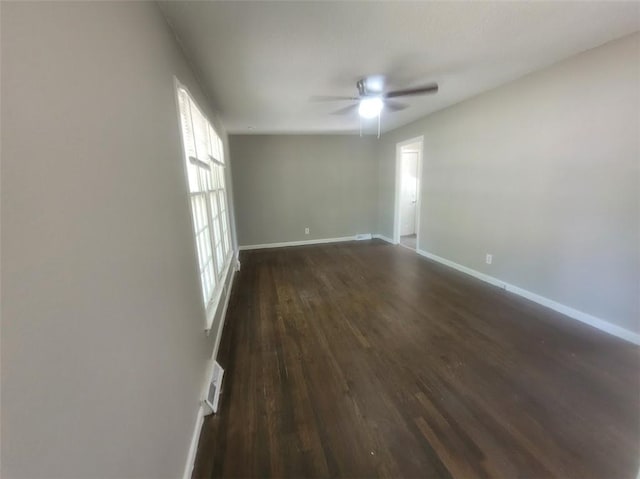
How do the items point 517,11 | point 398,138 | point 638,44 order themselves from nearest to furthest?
1. point 517,11
2. point 638,44
3. point 398,138

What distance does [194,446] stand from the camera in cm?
134

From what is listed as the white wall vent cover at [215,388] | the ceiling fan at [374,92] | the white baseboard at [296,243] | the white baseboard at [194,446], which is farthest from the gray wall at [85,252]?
the white baseboard at [296,243]

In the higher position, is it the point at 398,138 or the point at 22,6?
the point at 398,138

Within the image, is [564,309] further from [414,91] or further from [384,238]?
[384,238]

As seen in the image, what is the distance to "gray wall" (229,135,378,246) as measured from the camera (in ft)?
16.6

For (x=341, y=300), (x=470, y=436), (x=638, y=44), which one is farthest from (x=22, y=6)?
(x=638, y=44)

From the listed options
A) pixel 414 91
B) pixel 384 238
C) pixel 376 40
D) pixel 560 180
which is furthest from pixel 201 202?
pixel 384 238

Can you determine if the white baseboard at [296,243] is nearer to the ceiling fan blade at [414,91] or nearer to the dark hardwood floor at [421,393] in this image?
the dark hardwood floor at [421,393]

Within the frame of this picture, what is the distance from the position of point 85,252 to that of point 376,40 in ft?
6.86

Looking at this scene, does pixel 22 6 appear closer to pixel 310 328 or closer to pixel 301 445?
pixel 301 445

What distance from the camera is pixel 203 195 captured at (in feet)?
7.16

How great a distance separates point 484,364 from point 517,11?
233 cm

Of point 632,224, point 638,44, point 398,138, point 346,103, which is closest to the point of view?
point 638,44

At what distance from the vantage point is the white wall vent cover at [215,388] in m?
1.58
